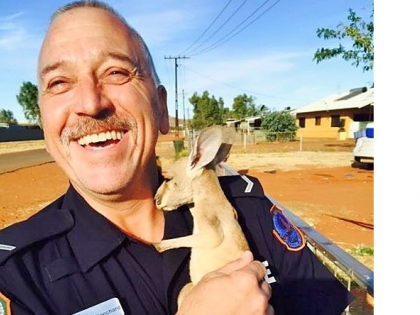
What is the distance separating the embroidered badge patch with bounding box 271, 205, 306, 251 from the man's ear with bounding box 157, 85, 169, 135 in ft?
2.39

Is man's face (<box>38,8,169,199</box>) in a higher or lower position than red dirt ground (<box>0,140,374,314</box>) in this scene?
higher

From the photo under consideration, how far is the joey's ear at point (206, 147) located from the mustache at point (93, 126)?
40 centimetres

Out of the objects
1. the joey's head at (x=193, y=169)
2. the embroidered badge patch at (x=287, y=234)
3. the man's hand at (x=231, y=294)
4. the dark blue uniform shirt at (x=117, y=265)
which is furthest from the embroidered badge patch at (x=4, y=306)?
the embroidered badge patch at (x=287, y=234)

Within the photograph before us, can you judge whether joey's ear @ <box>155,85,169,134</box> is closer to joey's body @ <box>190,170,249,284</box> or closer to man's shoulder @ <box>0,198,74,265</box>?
joey's body @ <box>190,170,249,284</box>

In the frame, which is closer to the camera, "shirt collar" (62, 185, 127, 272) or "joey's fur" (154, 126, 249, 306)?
"shirt collar" (62, 185, 127, 272)

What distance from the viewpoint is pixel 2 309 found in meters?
1.32

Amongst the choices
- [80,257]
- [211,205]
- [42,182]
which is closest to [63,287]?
[80,257]

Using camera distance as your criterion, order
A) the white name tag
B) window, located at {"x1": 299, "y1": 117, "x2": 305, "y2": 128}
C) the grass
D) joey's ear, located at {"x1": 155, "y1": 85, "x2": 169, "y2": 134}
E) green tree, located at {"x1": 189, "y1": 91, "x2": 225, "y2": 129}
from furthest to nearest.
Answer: green tree, located at {"x1": 189, "y1": 91, "x2": 225, "y2": 129} < window, located at {"x1": 299, "y1": 117, "x2": 305, "y2": 128} < the grass < joey's ear, located at {"x1": 155, "y1": 85, "x2": 169, "y2": 134} < the white name tag

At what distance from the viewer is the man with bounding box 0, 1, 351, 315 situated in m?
1.46

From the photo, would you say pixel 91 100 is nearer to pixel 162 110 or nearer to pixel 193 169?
pixel 162 110

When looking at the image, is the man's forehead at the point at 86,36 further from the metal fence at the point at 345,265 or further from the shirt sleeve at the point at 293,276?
the metal fence at the point at 345,265

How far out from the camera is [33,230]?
1616 mm

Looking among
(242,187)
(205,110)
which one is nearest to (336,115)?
(205,110)

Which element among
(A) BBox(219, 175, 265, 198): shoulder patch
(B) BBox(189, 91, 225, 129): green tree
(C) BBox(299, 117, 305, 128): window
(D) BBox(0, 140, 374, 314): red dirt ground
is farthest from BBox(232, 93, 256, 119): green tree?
(A) BBox(219, 175, 265, 198): shoulder patch
